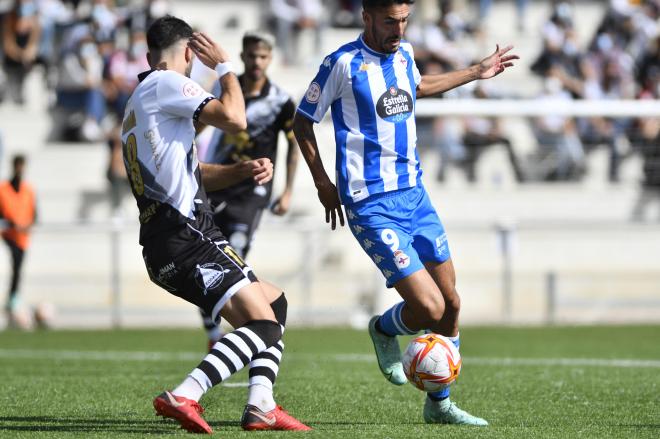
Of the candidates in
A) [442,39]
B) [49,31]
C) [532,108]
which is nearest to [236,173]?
[532,108]

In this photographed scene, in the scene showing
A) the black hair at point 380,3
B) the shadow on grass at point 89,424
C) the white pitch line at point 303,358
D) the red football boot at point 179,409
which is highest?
the black hair at point 380,3

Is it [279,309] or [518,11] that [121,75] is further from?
[279,309]

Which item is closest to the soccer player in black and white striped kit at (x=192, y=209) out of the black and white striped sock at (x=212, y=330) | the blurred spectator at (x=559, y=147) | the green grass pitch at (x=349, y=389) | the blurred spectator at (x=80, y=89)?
the green grass pitch at (x=349, y=389)

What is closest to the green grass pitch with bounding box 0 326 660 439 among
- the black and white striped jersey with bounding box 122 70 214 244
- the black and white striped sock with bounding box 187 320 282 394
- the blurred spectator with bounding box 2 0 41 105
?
the black and white striped sock with bounding box 187 320 282 394

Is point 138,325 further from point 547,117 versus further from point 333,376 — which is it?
point 333,376

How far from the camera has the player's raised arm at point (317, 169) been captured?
7.60m

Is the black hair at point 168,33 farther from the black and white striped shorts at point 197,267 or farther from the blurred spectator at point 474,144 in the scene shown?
the blurred spectator at point 474,144

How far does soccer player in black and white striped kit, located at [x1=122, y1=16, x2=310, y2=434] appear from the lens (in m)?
6.79

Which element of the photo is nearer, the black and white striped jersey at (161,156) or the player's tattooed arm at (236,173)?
the black and white striped jersey at (161,156)

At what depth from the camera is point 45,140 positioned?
71.4 ft

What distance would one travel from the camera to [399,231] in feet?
24.9

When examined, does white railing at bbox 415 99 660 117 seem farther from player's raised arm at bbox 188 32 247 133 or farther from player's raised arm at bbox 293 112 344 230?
player's raised arm at bbox 188 32 247 133

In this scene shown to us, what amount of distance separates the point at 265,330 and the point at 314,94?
1.62 meters

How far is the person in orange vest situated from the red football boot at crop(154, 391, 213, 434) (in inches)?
466
